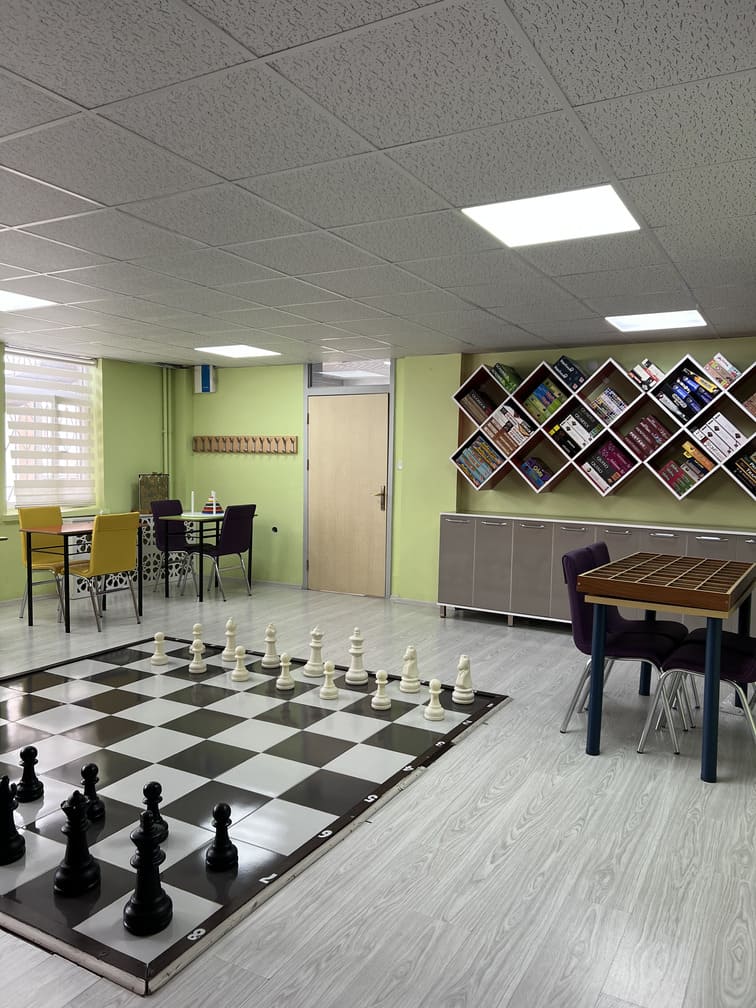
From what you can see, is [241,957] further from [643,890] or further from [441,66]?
[441,66]

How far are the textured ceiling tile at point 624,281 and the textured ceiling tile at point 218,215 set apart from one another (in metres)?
1.74

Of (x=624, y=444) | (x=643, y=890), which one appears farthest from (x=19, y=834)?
(x=624, y=444)

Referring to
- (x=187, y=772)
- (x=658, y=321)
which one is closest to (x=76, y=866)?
(x=187, y=772)

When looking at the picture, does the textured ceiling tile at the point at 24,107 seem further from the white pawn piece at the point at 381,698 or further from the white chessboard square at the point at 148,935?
the white pawn piece at the point at 381,698

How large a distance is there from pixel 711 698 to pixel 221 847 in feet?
7.17

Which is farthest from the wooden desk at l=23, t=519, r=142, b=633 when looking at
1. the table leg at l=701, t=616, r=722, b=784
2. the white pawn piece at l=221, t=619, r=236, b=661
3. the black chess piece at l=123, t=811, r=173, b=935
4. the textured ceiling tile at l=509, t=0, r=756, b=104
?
A: the textured ceiling tile at l=509, t=0, r=756, b=104

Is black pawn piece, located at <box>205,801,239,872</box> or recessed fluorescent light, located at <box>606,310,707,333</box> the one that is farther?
recessed fluorescent light, located at <box>606,310,707,333</box>

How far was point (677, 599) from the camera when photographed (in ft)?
11.2

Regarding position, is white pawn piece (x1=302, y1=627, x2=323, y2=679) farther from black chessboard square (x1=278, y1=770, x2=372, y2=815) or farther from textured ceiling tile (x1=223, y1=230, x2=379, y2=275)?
textured ceiling tile (x1=223, y1=230, x2=379, y2=275)

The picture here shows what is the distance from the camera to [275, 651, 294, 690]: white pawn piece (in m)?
4.46

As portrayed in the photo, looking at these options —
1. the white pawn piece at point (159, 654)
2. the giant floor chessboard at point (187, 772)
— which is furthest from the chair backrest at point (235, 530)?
the white pawn piece at point (159, 654)

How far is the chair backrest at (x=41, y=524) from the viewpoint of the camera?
6.51 metres

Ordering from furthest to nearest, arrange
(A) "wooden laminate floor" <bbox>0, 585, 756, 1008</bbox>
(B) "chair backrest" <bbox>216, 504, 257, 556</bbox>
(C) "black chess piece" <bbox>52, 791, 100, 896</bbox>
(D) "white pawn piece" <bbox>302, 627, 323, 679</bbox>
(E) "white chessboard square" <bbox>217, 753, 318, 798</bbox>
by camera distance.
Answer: (B) "chair backrest" <bbox>216, 504, 257, 556</bbox>
(D) "white pawn piece" <bbox>302, 627, 323, 679</bbox>
(E) "white chessboard square" <bbox>217, 753, 318, 798</bbox>
(C) "black chess piece" <bbox>52, 791, 100, 896</bbox>
(A) "wooden laminate floor" <bbox>0, 585, 756, 1008</bbox>

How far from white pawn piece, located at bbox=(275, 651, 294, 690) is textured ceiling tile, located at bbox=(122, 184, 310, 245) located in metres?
2.40
